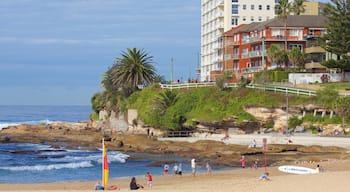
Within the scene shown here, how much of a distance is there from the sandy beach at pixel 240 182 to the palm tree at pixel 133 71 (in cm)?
4204

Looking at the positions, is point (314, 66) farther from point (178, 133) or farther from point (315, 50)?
point (178, 133)

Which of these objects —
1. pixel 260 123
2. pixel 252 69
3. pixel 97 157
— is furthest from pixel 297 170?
pixel 252 69

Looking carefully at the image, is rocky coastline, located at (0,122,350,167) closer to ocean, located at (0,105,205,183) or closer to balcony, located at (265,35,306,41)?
ocean, located at (0,105,205,183)

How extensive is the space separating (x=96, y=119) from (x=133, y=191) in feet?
211

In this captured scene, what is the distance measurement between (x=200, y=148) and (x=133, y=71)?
96.2 ft

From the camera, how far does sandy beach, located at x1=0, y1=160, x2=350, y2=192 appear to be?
97.2 feet

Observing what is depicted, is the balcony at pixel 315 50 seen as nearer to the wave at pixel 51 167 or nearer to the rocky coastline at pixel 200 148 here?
the rocky coastline at pixel 200 148

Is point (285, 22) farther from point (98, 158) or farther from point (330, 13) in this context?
point (98, 158)

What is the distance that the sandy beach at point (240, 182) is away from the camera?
2964cm

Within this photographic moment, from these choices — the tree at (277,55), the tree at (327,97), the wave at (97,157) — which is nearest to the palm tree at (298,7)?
the tree at (277,55)

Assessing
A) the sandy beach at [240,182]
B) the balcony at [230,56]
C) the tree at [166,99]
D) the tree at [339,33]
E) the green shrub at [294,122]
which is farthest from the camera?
the balcony at [230,56]

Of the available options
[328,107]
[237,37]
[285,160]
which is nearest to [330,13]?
[328,107]

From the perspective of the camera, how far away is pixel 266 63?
285ft

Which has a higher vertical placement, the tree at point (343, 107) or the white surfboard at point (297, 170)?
the tree at point (343, 107)
